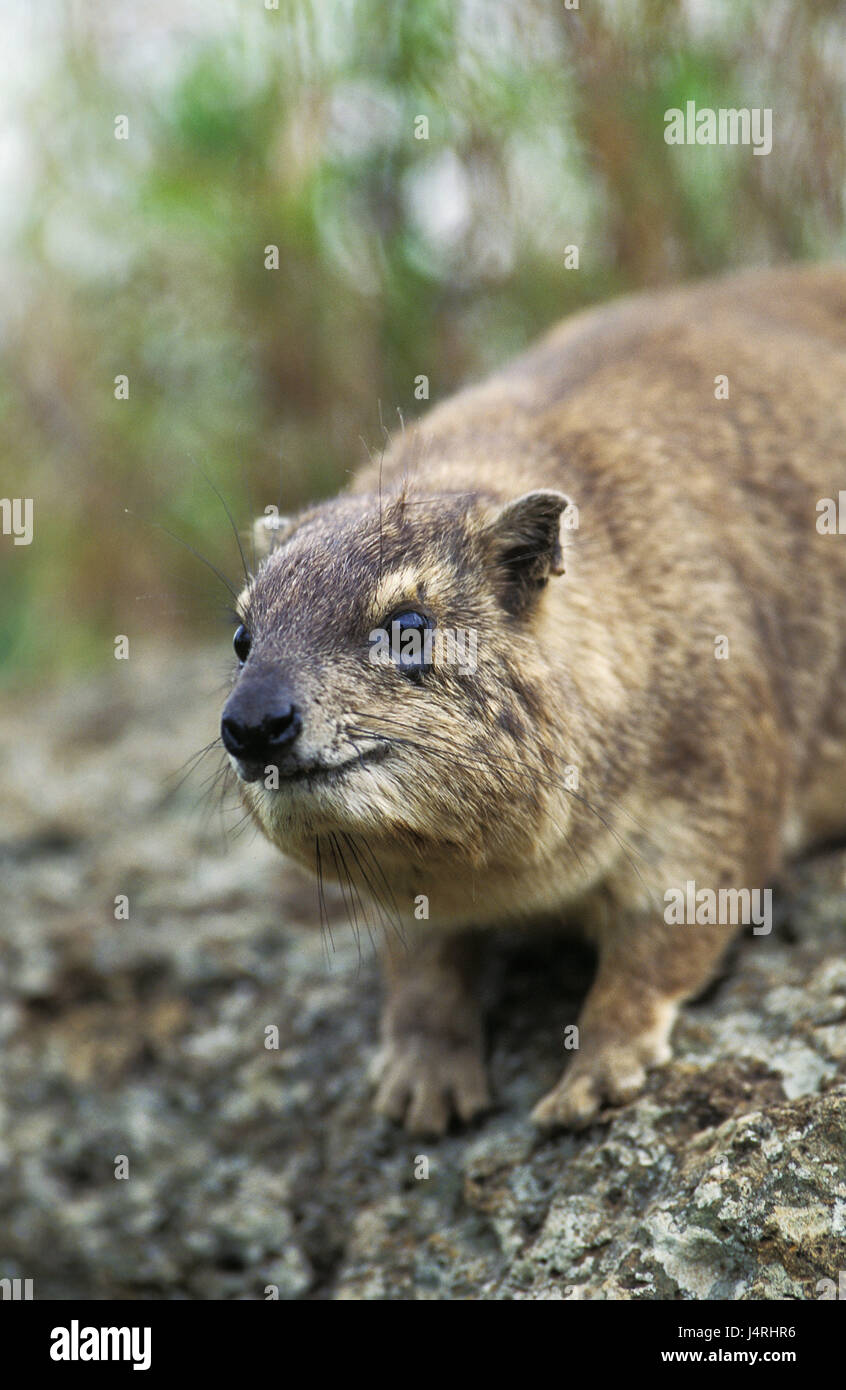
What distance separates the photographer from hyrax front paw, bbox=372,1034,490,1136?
4566 millimetres

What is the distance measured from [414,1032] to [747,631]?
1964 millimetres

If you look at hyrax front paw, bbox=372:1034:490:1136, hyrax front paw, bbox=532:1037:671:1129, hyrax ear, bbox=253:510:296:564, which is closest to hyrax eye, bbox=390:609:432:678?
hyrax ear, bbox=253:510:296:564

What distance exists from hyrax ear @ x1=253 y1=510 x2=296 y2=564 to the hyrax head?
0.73ft

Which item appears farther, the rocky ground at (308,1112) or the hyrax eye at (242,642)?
the hyrax eye at (242,642)

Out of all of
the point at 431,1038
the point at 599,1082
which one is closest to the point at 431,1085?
the point at 431,1038

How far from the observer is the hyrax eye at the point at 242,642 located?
4059mm

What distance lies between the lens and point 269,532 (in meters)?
4.70

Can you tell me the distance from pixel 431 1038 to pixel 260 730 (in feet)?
5.70

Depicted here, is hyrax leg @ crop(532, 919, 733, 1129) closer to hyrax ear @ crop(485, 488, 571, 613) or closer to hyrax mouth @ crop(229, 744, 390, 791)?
hyrax ear @ crop(485, 488, 571, 613)

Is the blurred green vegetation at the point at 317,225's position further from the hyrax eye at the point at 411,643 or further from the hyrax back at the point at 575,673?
the hyrax eye at the point at 411,643

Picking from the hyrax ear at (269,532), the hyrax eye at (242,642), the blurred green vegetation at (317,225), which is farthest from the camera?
the blurred green vegetation at (317,225)

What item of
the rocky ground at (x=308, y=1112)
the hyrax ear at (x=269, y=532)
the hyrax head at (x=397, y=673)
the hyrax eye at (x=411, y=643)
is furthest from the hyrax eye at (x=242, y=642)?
the rocky ground at (x=308, y=1112)

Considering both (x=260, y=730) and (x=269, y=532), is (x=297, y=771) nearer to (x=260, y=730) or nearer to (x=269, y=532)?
(x=260, y=730)

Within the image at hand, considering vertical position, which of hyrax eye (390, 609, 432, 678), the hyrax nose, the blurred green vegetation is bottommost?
the hyrax nose
